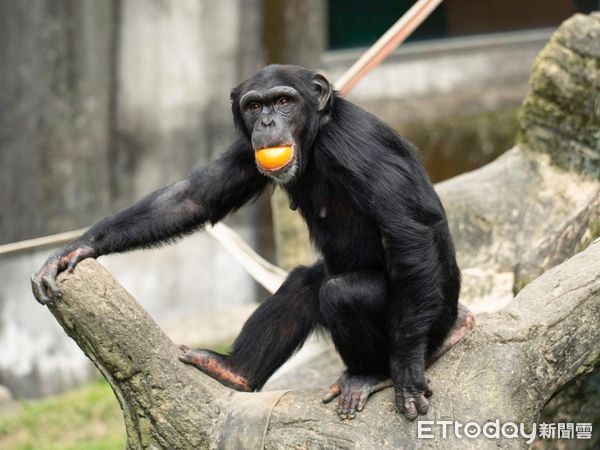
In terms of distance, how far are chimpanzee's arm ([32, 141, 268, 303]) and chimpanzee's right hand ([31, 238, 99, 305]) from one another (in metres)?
0.30

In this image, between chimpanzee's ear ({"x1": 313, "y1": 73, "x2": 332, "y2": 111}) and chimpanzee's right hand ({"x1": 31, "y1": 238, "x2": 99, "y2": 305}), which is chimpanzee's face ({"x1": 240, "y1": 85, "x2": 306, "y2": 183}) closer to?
chimpanzee's ear ({"x1": 313, "y1": 73, "x2": 332, "y2": 111})

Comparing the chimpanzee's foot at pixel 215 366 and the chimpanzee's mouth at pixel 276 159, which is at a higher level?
the chimpanzee's mouth at pixel 276 159

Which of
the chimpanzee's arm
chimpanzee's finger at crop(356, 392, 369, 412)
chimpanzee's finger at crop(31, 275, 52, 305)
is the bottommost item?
chimpanzee's finger at crop(356, 392, 369, 412)

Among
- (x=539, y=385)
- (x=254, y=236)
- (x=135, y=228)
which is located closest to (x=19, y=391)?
(x=254, y=236)

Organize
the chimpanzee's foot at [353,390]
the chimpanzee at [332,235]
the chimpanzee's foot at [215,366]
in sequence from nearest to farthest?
1. the chimpanzee's foot at [353,390]
2. the chimpanzee at [332,235]
3. the chimpanzee's foot at [215,366]

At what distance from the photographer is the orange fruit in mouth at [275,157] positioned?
551 centimetres

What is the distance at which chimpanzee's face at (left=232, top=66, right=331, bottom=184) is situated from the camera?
555cm

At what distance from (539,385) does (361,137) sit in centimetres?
162

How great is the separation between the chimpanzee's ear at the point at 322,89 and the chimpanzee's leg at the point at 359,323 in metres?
1.02

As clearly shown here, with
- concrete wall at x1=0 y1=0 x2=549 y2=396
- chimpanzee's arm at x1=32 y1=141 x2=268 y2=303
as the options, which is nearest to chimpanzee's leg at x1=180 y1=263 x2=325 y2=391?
chimpanzee's arm at x1=32 y1=141 x2=268 y2=303

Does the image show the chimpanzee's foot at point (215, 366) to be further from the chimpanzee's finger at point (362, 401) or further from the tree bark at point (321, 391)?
the chimpanzee's finger at point (362, 401)

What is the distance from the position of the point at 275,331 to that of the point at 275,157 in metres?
1.10

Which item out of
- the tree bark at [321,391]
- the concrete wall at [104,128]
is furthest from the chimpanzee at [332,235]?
the concrete wall at [104,128]

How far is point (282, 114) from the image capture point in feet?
18.7
